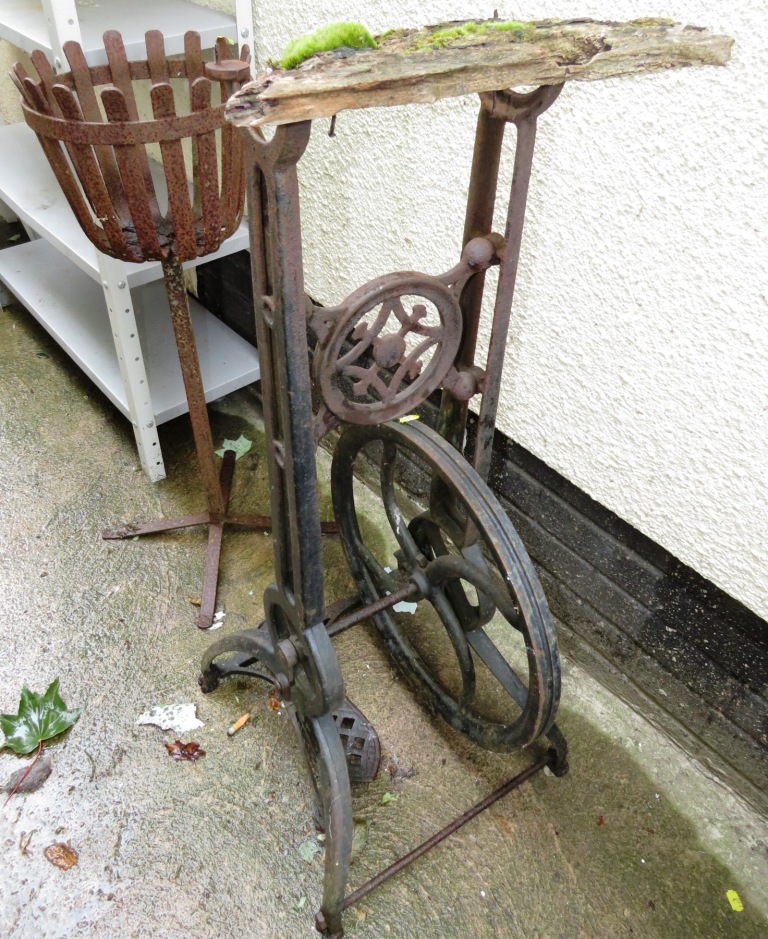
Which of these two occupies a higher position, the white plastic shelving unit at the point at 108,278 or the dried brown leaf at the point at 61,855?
the white plastic shelving unit at the point at 108,278

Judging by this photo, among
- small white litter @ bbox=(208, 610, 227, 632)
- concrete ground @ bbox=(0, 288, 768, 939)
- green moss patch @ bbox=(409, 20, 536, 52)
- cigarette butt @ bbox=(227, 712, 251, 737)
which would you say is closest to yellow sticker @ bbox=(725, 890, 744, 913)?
concrete ground @ bbox=(0, 288, 768, 939)

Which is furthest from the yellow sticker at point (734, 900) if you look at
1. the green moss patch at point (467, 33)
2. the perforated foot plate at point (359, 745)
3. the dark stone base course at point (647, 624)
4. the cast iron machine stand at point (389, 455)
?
the green moss patch at point (467, 33)

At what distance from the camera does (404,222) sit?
2.05 metres

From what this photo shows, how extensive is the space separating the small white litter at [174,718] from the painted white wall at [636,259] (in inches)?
45.7

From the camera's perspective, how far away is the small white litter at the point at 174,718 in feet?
6.41

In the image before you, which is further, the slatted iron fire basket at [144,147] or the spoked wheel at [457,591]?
the slatted iron fire basket at [144,147]

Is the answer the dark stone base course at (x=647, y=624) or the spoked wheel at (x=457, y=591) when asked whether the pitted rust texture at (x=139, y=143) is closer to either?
the spoked wheel at (x=457, y=591)

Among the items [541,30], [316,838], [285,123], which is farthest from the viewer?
→ [316,838]

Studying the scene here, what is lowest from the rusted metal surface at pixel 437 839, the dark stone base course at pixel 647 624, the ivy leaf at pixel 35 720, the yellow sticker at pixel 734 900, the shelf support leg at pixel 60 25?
the yellow sticker at pixel 734 900

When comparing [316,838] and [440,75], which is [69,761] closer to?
[316,838]

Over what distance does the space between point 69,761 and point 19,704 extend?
22 cm

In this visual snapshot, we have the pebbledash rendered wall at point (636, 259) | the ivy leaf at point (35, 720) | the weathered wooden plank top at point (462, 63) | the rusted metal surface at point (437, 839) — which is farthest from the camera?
the ivy leaf at point (35, 720)

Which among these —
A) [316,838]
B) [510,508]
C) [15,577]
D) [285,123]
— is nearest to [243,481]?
[15,577]

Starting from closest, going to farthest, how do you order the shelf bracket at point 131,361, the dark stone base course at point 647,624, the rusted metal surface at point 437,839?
the rusted metal surface at point 437,839 → the dark stone base course at point 647,624 → the shelf bracket at point 131,361
